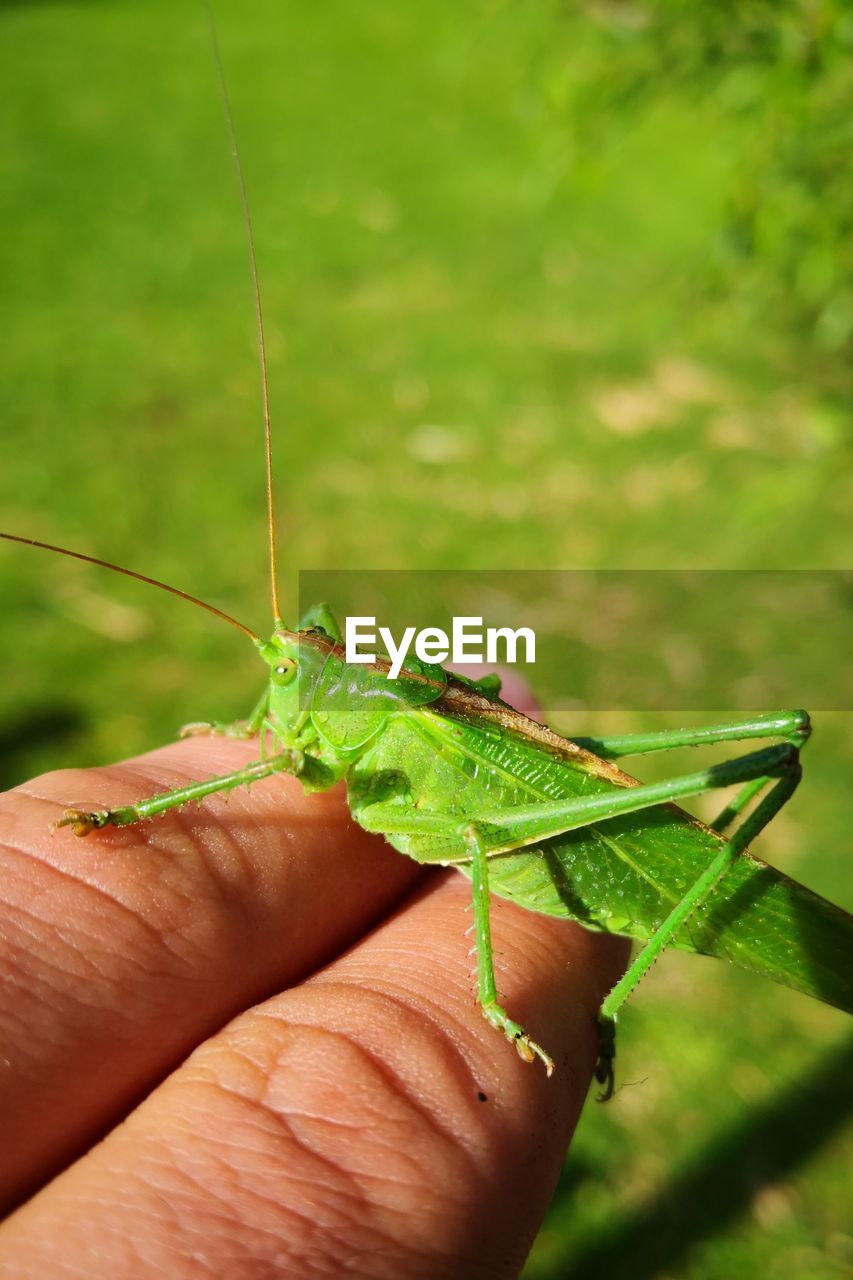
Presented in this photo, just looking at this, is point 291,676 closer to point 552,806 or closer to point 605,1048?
point 552,806

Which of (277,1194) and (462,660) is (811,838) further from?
(277,1194)

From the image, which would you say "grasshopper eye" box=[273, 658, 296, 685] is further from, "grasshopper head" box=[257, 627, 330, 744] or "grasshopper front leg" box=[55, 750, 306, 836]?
"grasshopper front leg" box=[55, 750, 306, 836]

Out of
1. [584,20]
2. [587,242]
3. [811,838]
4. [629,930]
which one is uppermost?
[587,242]

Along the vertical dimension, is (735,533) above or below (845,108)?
below

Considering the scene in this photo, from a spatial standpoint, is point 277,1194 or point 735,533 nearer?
point 277,1194

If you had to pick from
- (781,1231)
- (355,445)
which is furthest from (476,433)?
(781,1231)

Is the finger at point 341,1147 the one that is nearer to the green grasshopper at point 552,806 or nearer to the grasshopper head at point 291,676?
the green grasshopper at point 552,806
